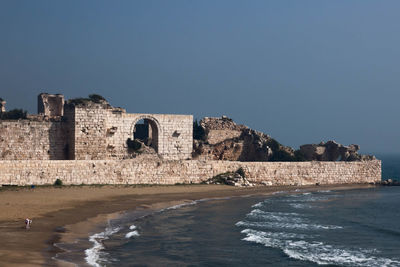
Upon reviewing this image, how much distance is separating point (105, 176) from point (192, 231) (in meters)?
10.2

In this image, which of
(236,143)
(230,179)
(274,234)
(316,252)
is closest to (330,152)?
(236,143)

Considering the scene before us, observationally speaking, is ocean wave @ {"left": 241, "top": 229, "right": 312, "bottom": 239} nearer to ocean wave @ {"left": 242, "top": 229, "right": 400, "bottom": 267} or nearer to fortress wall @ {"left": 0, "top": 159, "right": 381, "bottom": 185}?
ocean wave @ {"left": 242, "top": 229, "right": 400, "bottom": 267}

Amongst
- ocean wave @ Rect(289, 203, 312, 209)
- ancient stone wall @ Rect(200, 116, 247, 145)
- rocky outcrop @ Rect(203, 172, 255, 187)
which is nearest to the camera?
ocean wave @ Rect(289, 203, 312, 209)

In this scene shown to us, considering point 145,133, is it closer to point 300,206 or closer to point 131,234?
point 300,206

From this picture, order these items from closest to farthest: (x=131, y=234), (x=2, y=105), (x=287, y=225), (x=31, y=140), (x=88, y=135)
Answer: (x=131, y=234) → (x=287, y=225) → (x=31, y=140) → (x=88, y=135) → (x=2, y=105)

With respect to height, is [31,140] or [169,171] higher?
[31,140]

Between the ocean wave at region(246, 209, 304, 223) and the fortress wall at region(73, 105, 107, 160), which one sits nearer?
the ocean wave at region(246, 209, 304, 223)

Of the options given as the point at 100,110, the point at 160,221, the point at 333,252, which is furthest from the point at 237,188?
the point at 333,252

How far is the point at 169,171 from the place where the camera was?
2902 centimetres

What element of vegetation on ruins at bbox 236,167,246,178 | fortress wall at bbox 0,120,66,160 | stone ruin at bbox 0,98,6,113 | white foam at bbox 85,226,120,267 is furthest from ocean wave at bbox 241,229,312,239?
stone ruin at bbox 0,98,6,113

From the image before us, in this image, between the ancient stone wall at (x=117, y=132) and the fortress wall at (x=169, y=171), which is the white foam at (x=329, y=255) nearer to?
the fortress wall at (x=169, y=171)

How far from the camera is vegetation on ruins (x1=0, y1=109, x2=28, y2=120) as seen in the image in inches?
1205

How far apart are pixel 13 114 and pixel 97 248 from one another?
1891 cm

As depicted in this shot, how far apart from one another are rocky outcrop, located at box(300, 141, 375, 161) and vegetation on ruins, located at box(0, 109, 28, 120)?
62.1ft
